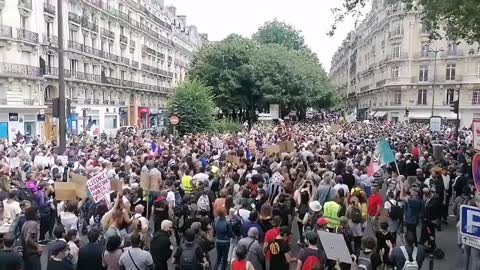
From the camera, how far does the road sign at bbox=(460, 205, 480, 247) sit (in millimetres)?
4695

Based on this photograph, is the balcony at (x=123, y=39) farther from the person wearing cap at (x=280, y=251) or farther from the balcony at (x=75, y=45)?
the person wearing cap at (x=280, y=251)

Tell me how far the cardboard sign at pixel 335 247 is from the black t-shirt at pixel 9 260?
402 centimetres

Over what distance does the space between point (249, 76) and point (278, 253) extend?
1511 inches

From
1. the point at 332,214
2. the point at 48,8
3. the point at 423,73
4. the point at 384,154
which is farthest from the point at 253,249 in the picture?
the point at 423,73

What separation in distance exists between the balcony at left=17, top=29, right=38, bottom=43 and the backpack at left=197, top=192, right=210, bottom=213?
33.5 meters

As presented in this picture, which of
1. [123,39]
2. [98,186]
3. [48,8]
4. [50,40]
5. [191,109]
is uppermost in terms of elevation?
[48,8]

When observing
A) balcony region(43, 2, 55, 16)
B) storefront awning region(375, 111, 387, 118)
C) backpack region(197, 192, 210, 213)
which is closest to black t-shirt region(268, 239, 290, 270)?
backpack region(197, 192, 210, 213)

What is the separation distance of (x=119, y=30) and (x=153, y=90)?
1403 cm

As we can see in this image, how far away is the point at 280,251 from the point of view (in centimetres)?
756

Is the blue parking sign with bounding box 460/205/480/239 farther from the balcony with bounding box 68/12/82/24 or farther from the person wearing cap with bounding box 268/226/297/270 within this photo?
the balcony with bounding box 68/12/82/24

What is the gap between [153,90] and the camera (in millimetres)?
71375

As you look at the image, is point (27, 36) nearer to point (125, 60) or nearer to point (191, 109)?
point (191, 109)

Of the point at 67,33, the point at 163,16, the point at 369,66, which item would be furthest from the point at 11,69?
the point at 369,66

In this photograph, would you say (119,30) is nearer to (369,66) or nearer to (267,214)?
(369,66)
